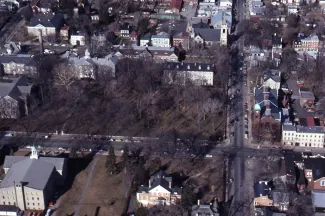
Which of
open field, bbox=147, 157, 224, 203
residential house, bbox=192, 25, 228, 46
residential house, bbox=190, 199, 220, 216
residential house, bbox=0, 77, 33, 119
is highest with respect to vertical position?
residential house, bbox=192, 25, 228, 46

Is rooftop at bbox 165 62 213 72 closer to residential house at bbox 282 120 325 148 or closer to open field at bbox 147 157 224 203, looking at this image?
residential house at bbox 282 120 325 148

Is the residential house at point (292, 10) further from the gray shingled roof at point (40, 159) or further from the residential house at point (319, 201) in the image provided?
the gray shingled roof at point (40, 159)

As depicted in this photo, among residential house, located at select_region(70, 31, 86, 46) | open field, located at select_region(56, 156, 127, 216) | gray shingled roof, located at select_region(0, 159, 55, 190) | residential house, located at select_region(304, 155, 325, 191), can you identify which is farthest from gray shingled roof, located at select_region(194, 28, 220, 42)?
gray shingled roof, located at select_region(0, 159, 55, 190)

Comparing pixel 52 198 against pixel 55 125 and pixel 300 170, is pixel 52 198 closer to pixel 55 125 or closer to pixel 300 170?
pixel 55 125

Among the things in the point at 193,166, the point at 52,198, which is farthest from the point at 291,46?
the point at 52,198

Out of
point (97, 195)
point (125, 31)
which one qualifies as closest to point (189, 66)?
point (125, 31)
